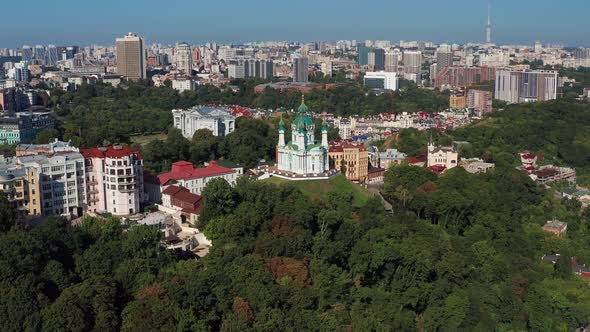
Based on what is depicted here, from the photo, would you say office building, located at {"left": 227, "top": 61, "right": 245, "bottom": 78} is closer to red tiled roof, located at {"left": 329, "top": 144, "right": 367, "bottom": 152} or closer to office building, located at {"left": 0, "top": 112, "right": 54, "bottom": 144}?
office building, located at {"left": 0, "top": 112, "right": 54, "bottom": 144}

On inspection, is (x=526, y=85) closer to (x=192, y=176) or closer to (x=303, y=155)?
(x=303, y=155)

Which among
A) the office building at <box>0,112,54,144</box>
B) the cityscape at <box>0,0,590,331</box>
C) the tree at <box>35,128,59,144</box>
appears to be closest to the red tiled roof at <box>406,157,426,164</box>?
the cityscape at <box>0,0,590,331</box>

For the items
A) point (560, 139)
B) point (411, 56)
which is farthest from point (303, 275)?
point (411, 56)

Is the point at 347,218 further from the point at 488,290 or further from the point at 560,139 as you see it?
the point at 560,139

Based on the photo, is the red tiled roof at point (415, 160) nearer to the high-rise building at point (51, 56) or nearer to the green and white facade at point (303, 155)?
the green and white facade at point (303, 155)

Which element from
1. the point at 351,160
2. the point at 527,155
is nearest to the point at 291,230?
the point at 351,160
